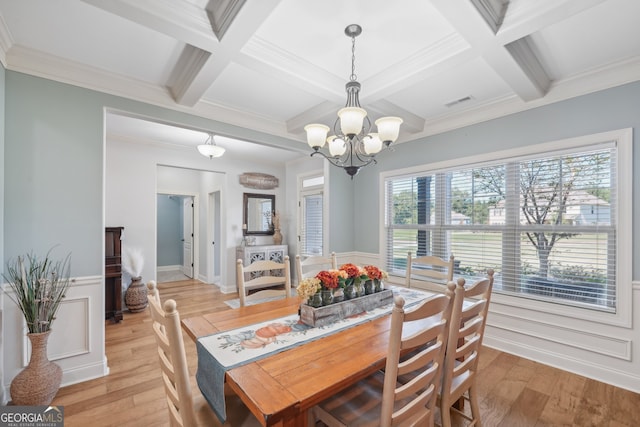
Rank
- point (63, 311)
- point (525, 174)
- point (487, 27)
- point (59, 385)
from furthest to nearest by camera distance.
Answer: point (525, 174), point (63, 311), point (59, 385), point (487, 27)

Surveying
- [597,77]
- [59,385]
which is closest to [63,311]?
[59,385]

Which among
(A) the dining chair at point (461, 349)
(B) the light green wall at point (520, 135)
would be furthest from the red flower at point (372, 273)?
(B) the light green wall at point (520, 135)

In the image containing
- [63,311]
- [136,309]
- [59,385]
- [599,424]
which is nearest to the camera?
[599,424]

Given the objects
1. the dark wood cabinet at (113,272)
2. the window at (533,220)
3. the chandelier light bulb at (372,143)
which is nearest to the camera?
the chandelier light bulb at (372,143)

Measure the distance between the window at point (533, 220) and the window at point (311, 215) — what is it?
175cm

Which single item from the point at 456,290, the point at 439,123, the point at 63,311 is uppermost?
the point at 439,123

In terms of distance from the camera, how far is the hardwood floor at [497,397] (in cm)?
188

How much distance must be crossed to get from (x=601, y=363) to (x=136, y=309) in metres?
5.44

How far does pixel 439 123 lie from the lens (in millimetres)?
3381

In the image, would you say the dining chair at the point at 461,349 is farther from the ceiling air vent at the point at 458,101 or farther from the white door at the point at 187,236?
the white door at the point at 187,236

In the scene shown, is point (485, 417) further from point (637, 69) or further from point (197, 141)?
point (197, 141)

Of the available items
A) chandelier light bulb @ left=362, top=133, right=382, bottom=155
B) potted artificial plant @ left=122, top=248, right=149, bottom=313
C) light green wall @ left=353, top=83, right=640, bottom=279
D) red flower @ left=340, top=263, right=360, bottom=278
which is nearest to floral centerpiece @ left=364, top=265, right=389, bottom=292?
red flower @ left=340, top=263, right=360, bottom=278

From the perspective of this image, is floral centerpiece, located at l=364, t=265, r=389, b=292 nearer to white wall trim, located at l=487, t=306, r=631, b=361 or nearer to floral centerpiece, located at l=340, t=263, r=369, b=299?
floral centerpiece, located at l=340, t=263, r=369, b=299

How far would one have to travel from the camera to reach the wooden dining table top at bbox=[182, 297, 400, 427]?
0.95m
